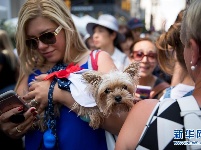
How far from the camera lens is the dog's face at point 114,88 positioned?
178cm

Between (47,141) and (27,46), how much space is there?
0.80m

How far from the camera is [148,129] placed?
1267 millimetres

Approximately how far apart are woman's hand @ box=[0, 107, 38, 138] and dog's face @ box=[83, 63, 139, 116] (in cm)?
49

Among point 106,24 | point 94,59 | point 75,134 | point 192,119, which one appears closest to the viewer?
point 192,119

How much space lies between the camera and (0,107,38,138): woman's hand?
2066 mm

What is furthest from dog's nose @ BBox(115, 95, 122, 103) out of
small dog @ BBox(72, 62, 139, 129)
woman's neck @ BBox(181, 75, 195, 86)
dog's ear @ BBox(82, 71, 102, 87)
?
woman's neck @ BBox(181, 75, 195, 86)

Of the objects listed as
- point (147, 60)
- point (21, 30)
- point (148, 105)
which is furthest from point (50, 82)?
point (147, 60)

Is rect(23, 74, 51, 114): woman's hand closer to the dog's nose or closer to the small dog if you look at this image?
the small dog

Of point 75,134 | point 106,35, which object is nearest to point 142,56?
point 106,35

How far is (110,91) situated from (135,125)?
478mm

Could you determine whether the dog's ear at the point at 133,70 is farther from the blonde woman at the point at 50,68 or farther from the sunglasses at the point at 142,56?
the sunglasses at the point at 142,56

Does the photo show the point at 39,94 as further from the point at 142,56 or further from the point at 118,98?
the point at 142,56

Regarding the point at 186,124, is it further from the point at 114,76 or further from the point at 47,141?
the point at 47,141

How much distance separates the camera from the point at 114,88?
1800 millimetres
